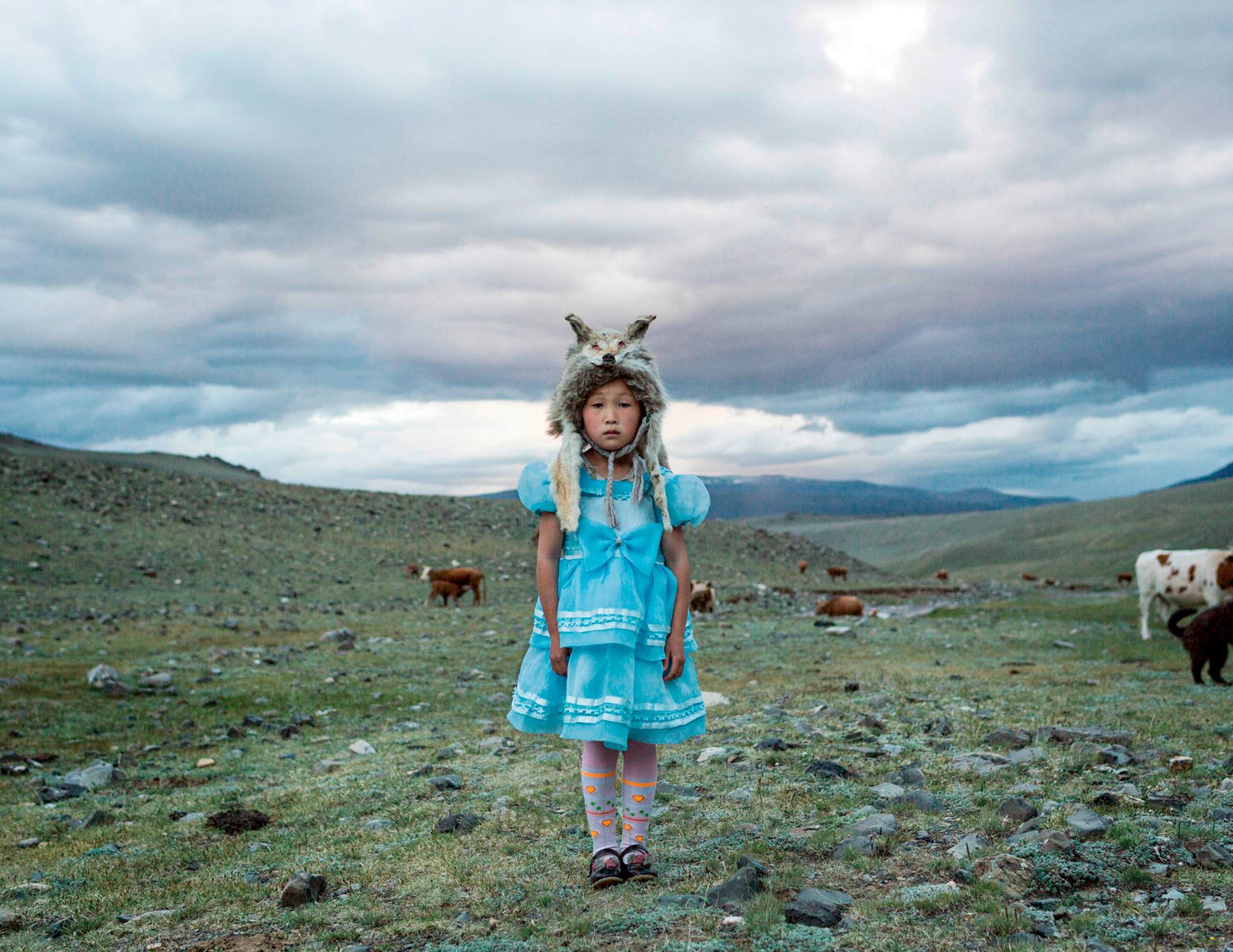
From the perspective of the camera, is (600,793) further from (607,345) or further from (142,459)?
(142,459)

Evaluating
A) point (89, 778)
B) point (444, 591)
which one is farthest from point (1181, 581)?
point (444, 591)

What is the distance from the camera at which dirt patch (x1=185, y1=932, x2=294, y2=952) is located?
163 inches

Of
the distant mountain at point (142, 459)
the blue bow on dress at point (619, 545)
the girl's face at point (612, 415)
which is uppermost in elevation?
the distant mountain at point (142, 459)

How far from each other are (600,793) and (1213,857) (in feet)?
10.7

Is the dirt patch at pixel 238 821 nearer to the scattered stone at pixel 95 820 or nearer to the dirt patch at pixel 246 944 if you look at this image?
the scattered stone at pixel 95 820

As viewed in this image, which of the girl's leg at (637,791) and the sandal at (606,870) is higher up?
the girl's leg at (637,791)

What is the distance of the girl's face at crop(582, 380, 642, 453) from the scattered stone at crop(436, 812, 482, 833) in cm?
284

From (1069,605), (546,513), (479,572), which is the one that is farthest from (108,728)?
(1069,605)

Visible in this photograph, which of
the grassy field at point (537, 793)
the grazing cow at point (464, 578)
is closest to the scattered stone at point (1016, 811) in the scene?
the grassy field at point (537, 793)

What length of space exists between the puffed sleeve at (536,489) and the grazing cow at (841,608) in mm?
20775

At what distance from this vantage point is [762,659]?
1434cm

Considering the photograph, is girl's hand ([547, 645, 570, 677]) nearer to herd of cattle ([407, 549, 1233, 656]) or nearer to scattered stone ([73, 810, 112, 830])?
scattered stone ([73, 810, 112, 830])

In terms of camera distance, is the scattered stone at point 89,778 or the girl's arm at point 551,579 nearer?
the girl's arm at point 551,579

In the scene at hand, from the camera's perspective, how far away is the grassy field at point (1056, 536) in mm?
61000
